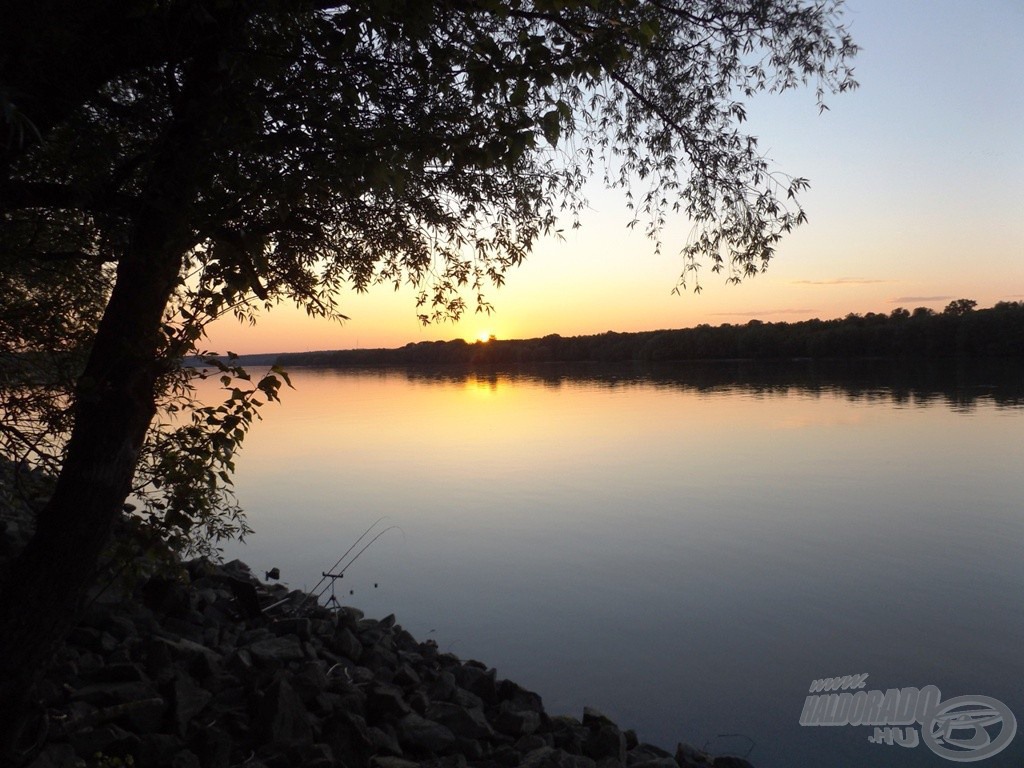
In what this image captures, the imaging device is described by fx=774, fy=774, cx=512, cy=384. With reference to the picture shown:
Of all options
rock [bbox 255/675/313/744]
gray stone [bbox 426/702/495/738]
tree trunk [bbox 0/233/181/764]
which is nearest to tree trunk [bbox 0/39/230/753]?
tree trunk [bbox 0/233/181/764]

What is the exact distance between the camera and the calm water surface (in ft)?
22.6

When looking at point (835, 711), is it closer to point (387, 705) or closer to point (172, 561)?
point (387, 705)

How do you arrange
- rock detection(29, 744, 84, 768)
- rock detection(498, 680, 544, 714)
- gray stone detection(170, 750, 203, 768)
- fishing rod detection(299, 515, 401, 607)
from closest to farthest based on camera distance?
rock detection(29, 744, 84, 768), gray stone detection(170, 750, 203, 768), rock detection(498, 680, 544, 714), fishing rod detection(299, 515, 401, 607)

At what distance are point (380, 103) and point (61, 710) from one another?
3.82 m

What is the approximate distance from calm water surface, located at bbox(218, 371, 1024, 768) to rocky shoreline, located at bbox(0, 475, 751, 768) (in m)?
1.17

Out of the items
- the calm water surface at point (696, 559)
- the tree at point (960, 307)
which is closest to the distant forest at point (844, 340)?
the tree at point (960, 307)

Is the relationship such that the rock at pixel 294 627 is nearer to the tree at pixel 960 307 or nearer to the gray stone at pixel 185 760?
the gray stone at pixel 185 760

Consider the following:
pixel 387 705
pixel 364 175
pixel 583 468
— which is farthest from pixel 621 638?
pixel 583 468

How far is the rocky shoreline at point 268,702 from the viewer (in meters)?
3.95

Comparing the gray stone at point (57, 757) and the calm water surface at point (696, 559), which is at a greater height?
the gray stone at point (57, 757)

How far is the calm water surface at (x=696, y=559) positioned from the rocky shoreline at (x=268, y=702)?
1.17m

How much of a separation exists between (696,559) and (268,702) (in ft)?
24.2

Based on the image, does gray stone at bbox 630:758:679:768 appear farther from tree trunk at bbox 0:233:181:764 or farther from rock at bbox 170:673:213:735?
tree trunk at bbox 0:233:181:764

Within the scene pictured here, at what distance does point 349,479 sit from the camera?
57.2 feet
